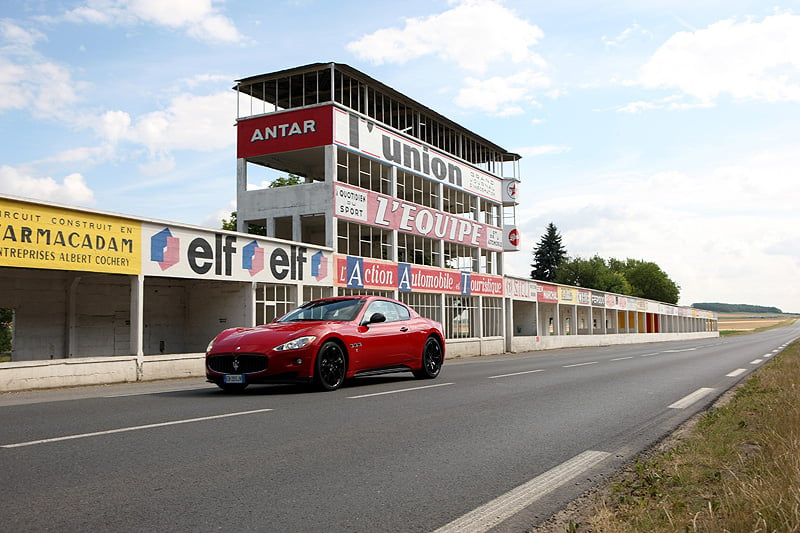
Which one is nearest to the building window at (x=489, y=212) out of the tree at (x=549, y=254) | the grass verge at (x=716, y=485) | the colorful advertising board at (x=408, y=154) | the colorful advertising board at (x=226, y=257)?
the colorful advertising board at (x=408, y=154)

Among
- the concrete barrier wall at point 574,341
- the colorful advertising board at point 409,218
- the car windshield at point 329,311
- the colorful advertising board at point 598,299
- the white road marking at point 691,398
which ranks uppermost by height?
the colorful advertising board at point 409,218

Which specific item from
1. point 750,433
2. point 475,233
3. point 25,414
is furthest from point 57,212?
point 475,233

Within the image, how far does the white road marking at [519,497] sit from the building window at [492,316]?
3221 cm

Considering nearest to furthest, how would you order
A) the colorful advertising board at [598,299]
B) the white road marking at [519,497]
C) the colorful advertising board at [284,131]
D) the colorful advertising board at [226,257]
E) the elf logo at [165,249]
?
the white road marking at [519,497]
the elf logo at [165,249]
the colorful advertising board at [226,257]
the colorful advertising board at [284,131]
the colorful advertising board at [598,299]

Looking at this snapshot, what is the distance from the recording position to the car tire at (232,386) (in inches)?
407

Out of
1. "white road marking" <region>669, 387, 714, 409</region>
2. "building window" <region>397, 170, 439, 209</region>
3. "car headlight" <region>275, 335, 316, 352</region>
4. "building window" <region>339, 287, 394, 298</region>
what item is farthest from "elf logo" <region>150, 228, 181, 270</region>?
"building window" <region>397, 170, 439, 209</region>

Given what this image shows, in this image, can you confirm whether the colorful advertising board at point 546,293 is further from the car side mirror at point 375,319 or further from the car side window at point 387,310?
the car side mirror at point 375,319

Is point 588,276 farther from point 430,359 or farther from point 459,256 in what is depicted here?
point 430,359

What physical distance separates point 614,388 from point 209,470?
8.41m

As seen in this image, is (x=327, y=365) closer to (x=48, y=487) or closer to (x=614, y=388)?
(x=614, y=388)

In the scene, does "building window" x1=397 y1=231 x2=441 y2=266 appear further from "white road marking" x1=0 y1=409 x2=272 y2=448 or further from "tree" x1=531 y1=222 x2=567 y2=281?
"tree" x1=531 y1=222 x2=567 y2=281

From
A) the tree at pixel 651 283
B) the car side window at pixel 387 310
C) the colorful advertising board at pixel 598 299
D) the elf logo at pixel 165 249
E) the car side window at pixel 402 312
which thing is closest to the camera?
the car side window at pixel 387 310

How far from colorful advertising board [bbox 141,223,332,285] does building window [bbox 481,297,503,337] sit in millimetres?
15230

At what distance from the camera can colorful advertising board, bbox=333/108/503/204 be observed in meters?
28.5
